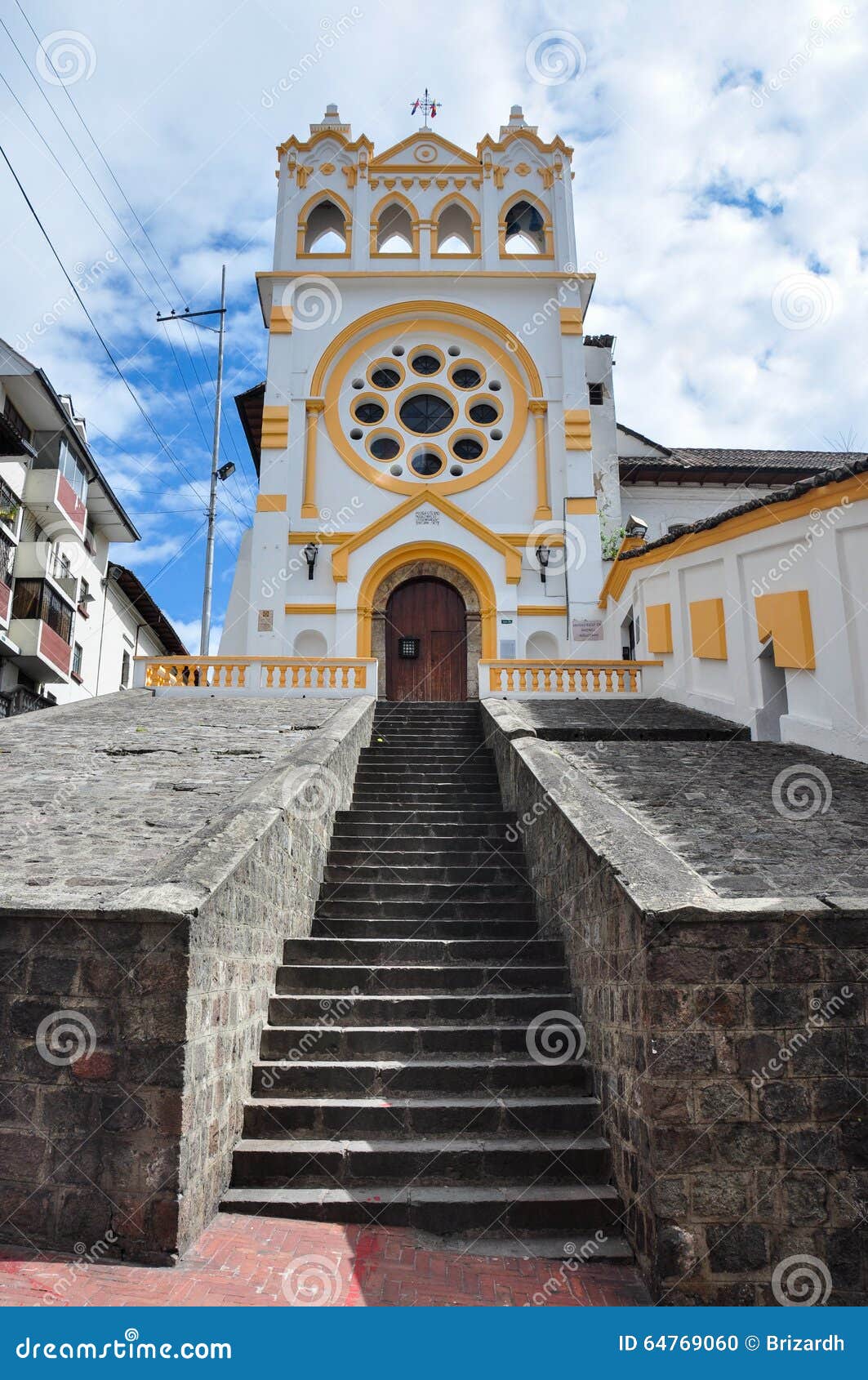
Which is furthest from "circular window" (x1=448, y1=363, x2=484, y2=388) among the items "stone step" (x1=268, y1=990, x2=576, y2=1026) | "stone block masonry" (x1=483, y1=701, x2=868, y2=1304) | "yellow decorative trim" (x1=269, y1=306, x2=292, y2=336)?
"stone block masonry" (x1=483, y1=701, x2=868, y2=1304)

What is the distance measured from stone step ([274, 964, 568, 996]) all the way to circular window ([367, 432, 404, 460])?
Result: 15640 mm

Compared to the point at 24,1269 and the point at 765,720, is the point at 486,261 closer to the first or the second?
the point at 765,720

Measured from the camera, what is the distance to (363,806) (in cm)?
994

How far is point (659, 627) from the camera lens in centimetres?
1538

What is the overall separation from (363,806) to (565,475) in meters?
12.3

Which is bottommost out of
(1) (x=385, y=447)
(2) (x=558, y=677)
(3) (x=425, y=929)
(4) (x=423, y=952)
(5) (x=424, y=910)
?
(4) (x=423, y=952)

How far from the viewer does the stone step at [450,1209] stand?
4.88 meters

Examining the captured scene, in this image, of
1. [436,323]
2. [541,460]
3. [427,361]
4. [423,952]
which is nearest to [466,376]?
[427,361]

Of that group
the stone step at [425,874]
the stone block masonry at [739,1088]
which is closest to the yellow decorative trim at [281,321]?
the stone step at [425,874]

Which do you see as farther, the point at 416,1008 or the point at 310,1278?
the point at 416,1008

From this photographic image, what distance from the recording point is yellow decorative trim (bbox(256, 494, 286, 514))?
19.8m

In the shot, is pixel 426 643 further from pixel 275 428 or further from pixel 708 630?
pixel 708 630

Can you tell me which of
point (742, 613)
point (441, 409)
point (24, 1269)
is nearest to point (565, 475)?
point (441, 409)

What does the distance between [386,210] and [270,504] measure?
326 inches
